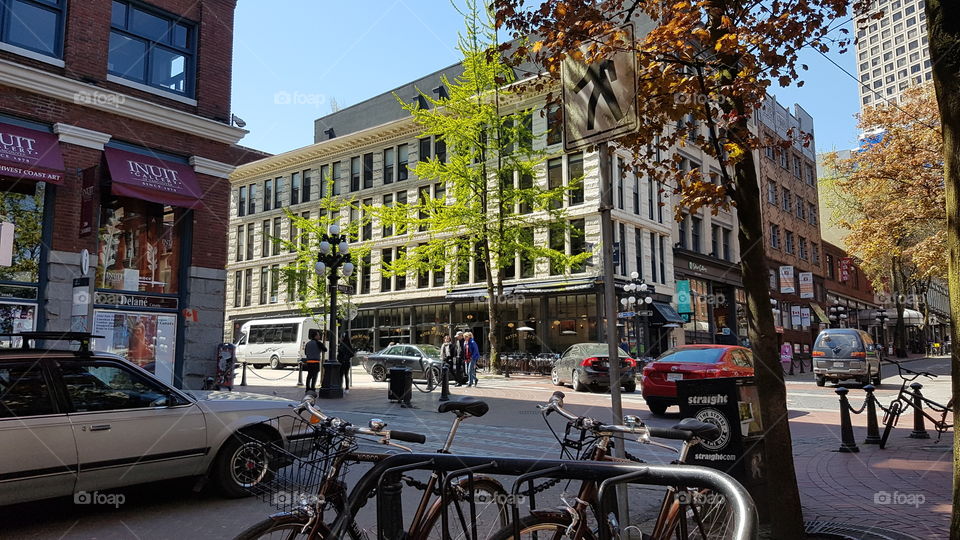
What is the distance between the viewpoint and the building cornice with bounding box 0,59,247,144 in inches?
512

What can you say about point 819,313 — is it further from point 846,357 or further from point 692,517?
point 692,517

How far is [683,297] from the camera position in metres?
38.1

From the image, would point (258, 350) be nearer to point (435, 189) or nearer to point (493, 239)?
point (435, 189)

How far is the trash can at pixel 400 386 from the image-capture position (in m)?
15.9

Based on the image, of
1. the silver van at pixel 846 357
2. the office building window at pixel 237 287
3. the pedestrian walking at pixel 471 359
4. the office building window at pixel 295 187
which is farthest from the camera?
the office building window at pixel 237 287

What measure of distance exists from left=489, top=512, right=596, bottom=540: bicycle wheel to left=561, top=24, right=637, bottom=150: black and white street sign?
2013 mm

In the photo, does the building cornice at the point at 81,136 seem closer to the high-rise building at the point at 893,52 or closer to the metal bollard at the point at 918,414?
the metal bollard at the point at 918,414

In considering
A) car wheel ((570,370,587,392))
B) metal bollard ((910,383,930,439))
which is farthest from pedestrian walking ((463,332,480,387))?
metal bollard ((910,383,930,439))

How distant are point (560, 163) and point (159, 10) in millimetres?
24252

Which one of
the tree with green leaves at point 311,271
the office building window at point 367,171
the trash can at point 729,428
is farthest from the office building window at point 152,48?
the office building window at point 367,171

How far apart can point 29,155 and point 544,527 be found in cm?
1374

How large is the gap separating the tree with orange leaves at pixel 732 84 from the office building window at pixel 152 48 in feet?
41.3

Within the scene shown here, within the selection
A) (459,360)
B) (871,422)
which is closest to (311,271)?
(459,360)

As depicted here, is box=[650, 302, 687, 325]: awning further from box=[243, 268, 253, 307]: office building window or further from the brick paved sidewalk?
box=[243, 268, 253, 307]: office building window
